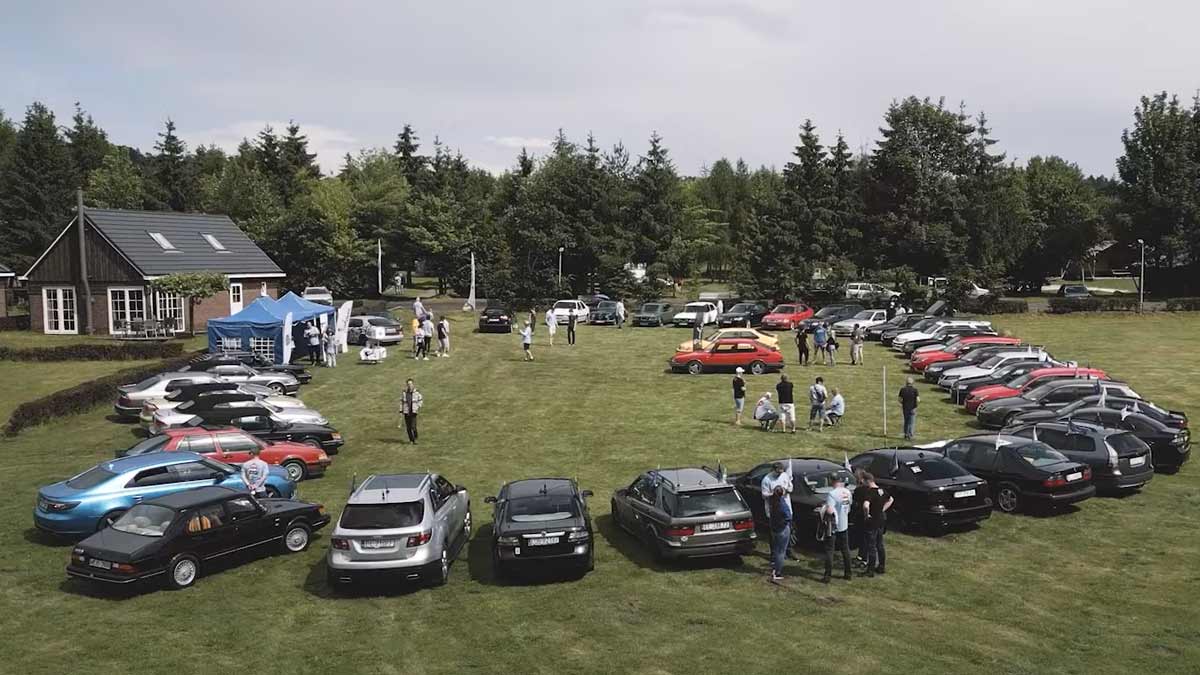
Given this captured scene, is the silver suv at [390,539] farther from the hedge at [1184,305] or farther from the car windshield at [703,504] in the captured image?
the hedge at [1184,305]

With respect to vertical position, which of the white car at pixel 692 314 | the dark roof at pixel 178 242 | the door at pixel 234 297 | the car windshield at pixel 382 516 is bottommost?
the car windshield at pixel 382 516

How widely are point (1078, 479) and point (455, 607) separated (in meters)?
11.6

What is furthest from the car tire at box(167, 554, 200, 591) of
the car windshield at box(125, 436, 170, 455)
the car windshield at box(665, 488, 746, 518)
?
the car windshield at box(665, 488, 746, 518)

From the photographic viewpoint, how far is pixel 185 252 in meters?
50.8

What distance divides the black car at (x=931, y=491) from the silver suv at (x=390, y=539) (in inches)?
311

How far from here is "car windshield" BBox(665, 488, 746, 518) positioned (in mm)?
14242

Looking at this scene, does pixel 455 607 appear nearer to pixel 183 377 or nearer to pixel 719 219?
pixel 183 377

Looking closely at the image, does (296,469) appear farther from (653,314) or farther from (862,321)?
(653,314)

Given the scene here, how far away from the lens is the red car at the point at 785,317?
5106 cm

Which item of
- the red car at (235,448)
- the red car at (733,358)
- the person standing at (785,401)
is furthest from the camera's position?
the red car at (733,358)

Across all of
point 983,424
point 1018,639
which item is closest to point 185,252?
point 983,424

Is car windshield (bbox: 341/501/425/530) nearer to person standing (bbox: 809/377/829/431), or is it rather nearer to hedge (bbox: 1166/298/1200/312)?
person standing (bbox: 809/377/829/431)

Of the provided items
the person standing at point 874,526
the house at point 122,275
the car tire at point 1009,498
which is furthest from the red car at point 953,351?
the house at point 122,275

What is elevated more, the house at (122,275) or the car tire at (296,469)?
the house at (122,275)
